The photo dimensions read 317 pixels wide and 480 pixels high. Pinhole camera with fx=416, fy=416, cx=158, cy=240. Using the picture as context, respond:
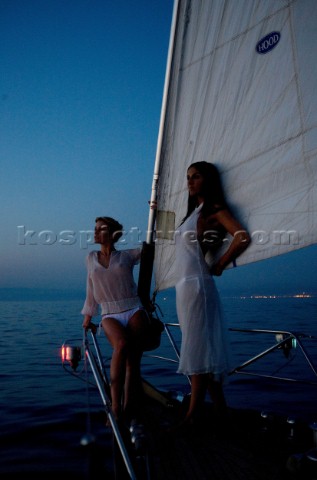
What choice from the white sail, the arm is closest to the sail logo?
the white sail

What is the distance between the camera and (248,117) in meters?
3.10

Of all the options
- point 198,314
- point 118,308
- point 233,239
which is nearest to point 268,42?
point 233,239

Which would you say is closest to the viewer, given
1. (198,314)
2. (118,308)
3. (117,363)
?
(198,314)

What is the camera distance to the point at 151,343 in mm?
3814

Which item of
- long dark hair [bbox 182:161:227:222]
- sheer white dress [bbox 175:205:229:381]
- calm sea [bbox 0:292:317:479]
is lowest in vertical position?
calm sea [bbox 0:292:317:479]

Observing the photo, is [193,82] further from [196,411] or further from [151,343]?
[196,411]

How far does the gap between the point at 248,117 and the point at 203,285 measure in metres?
1.31

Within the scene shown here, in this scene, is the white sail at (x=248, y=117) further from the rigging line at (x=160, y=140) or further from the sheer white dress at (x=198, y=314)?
the sheer white dress at (x=198, y=314)

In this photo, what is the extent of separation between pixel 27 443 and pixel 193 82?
4604 mm

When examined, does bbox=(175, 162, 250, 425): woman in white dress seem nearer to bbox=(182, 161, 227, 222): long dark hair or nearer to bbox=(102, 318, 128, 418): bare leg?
bbox=(182, 161, 227, 222): long dark hair

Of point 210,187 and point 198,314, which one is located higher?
point 210,187

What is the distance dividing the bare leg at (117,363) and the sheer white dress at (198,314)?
24.0 inches

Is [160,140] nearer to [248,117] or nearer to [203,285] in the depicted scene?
[248,117]

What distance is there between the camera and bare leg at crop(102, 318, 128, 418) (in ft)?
11.4
